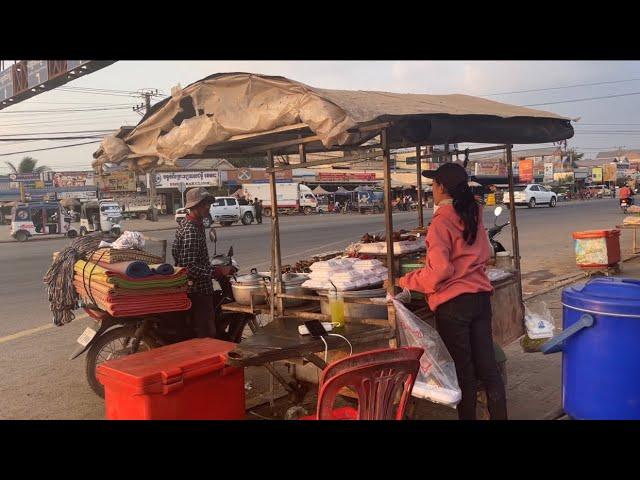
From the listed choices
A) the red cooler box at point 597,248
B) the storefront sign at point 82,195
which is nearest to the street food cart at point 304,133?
the red cooler box at point 597,248

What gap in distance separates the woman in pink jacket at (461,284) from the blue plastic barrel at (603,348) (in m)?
0.42

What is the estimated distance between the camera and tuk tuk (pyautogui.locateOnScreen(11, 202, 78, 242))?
2447 centimetres

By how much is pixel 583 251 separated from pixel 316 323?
7.51 meters

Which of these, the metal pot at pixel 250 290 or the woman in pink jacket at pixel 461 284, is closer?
the woman in pink jacket at pixel 461 284

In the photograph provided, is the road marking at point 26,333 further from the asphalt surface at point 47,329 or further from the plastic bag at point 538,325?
the plastic bag at point 538,325

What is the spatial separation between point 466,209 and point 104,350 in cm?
337

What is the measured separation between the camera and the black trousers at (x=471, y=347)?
3.12 metres

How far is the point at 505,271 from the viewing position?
4680mm

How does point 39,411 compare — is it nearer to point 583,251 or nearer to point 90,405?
point 90,405

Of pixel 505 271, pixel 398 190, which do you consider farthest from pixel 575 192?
pixel 505 271

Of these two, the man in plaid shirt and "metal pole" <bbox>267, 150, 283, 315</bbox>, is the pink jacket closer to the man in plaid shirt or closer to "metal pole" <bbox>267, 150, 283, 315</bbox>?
"metal pole" <bbox>267, 150, 283, 315</bbox>

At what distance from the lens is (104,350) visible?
15.3 feet

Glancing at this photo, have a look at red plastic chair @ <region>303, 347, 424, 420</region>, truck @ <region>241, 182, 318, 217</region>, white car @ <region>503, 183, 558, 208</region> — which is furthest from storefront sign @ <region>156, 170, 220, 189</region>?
red plastic chair @ <region>303, 347, 424, 420</region>

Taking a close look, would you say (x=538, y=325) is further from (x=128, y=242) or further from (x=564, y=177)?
(x=564, y=177)
